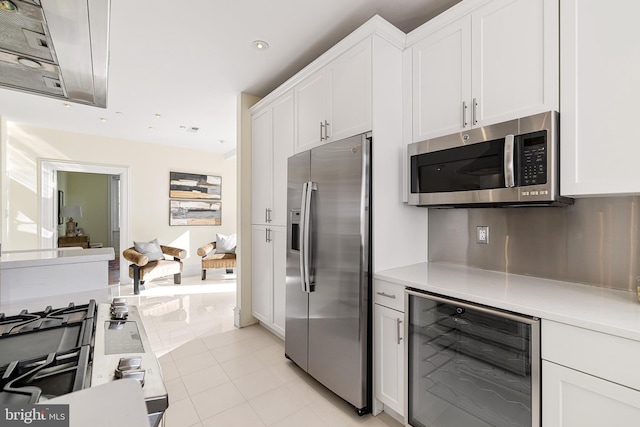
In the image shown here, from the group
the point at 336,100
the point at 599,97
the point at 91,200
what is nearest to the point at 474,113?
the point at 599,97

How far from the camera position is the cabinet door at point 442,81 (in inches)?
66.8

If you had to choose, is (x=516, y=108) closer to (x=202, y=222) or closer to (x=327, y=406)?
(x=327, y=406)

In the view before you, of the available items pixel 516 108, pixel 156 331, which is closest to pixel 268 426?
pixel 156 331

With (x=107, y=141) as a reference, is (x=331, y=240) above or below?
below

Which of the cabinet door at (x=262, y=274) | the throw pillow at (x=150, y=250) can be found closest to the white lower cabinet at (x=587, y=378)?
the cabinet door at (x=262, y=274)

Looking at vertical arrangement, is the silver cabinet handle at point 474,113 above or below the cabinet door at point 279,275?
above

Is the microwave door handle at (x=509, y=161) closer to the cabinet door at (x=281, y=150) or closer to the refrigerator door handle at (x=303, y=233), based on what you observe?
the refrigerator door handle at (x=303, y=233)

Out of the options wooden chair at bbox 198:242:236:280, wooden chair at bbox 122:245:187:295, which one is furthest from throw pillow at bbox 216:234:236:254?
wooden chair at bbox 122:245:187:295

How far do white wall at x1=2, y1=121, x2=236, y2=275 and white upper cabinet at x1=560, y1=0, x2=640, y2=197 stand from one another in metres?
5.81

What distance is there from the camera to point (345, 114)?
2.02 m

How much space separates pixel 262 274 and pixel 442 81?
233cm

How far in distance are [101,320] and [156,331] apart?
2.48 meters

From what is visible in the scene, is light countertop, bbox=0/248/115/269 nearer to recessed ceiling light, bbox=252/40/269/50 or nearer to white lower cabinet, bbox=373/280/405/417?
white lower cabinet, bbox=373/280/405/417

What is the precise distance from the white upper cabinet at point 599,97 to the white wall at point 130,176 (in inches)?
229
